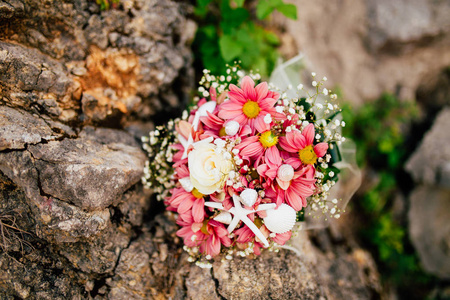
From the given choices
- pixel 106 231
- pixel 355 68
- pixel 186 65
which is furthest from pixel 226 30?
pixel 355 68

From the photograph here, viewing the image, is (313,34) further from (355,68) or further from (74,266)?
(74,266)

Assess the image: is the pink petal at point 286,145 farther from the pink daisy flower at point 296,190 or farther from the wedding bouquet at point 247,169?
the pink daisy flower at point 296,190

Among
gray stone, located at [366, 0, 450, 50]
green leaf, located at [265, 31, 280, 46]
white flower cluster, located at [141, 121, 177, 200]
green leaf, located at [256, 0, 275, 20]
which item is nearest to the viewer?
white flower cluster, located at [141, 121, 177, 200]

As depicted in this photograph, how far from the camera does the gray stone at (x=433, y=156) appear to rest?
124 inches

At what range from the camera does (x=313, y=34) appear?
3.60 m

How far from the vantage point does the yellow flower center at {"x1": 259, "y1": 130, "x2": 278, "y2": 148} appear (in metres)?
1.68

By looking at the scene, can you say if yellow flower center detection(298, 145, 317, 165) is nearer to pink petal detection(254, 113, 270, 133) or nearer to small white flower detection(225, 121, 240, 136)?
pink petal detection(254, 113, 270, 133)

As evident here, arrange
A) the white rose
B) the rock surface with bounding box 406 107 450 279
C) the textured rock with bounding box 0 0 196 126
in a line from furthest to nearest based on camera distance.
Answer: the rock surface with bounding box 406 107 450 279 → the textured rock with bounding box 0 0 196 126 → the white rose

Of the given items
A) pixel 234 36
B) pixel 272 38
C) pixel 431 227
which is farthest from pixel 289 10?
pixel 431 227

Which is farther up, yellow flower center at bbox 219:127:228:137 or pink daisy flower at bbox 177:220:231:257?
yellow flower center at bbox 219:127:228:137

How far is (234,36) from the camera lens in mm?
2512

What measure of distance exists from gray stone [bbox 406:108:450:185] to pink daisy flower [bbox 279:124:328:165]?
2.24 meters

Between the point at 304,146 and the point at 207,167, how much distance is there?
1.80ft

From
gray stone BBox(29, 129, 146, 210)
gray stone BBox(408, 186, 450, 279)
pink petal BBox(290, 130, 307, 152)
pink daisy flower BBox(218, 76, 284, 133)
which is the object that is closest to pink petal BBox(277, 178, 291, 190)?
pink petal BBox(290, 130, 307, 152)
